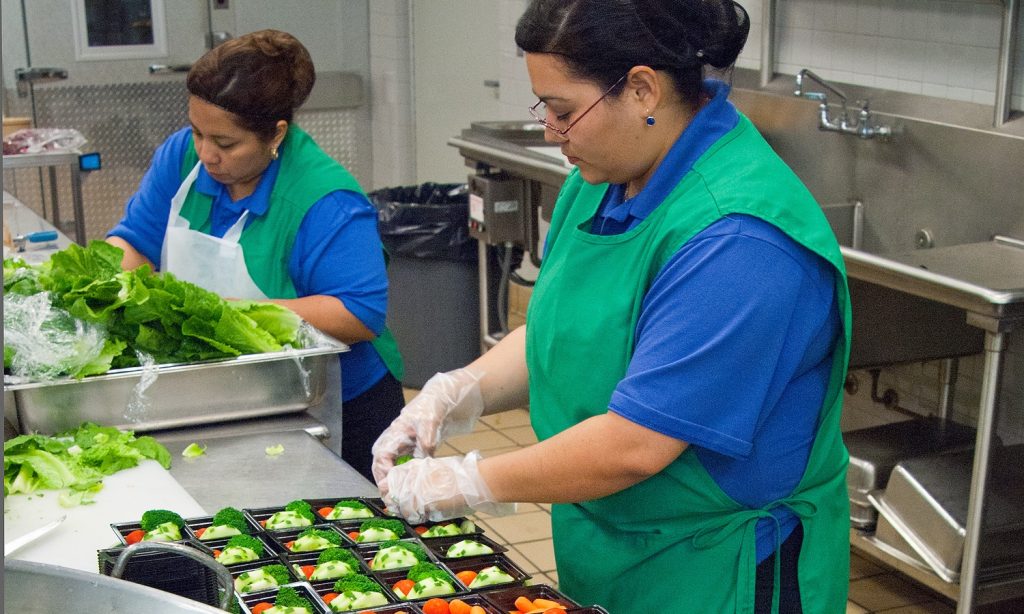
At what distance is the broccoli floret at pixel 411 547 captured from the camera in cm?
156

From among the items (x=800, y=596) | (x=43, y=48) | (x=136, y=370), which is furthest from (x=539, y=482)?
(x=43, y=48)

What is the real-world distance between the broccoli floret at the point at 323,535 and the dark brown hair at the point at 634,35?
2.38 ft

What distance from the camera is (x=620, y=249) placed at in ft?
5.16

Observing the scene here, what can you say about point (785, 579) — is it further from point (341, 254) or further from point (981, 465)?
point (981, 465)

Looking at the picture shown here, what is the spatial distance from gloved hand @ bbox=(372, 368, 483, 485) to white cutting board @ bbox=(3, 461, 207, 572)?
0.33 metres

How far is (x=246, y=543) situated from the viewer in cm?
155

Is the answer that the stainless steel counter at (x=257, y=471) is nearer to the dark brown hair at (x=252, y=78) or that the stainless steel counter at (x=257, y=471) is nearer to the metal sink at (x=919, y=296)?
the dark brown hair at (x=252, y=78)

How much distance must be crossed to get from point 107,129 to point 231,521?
5.65 meters

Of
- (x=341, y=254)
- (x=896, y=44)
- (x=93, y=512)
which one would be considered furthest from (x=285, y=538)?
(x=896, y=44)

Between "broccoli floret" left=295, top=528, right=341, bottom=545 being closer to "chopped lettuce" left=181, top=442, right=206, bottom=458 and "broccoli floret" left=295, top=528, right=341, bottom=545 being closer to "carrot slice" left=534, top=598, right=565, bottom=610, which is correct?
"carrot slice" left=534, top=598, right=565, bottom=610

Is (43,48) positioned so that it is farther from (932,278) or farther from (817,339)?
(817,339)

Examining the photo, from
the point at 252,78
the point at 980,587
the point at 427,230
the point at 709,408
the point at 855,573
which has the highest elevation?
the point at 252,78

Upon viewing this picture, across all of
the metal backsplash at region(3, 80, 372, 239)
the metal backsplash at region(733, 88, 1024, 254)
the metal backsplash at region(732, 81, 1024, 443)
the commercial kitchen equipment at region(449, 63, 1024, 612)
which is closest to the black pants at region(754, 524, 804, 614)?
the commercial kitchen equipment at region(449, 63, 1024, 612)

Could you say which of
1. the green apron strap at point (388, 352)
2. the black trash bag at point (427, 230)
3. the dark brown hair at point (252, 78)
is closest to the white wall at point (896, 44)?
the black trash bag at point (427, 230)
